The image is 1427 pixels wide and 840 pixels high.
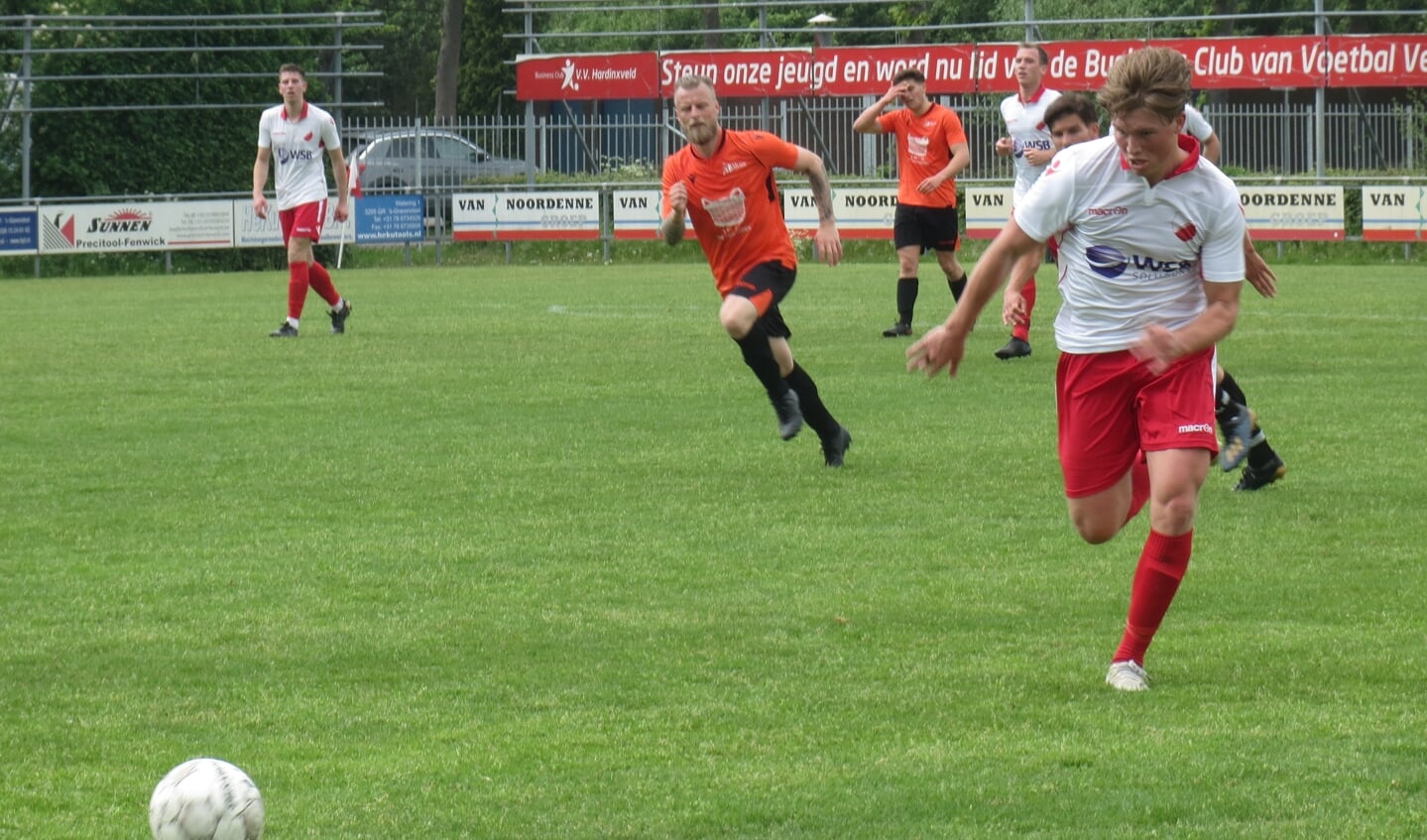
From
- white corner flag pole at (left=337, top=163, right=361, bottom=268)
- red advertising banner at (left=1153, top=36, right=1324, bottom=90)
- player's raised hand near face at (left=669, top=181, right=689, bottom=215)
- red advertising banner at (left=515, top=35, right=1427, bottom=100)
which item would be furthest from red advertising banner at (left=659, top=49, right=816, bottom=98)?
player's raised hand near face at (left=669, top=181, right=689, bottom=215)

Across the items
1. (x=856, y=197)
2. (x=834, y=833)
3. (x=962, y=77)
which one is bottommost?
(x=834, y=833)

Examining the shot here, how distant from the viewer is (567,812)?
4555mm

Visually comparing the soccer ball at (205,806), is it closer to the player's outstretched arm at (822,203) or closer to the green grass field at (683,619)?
the green grass field at (683,619)

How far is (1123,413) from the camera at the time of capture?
5844 millimetres

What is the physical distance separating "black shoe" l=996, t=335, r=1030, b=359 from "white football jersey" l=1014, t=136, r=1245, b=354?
8742mm

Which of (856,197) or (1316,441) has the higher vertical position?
(856,197)

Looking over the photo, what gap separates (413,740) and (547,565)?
7.89ft

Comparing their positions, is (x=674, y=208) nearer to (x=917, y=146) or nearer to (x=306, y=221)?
(x=917, y=146)

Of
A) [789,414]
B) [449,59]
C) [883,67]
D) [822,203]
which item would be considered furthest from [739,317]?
[449,59]

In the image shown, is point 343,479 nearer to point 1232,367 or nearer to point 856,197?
point 1232,367

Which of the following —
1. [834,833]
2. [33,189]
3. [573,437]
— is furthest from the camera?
[33,189]

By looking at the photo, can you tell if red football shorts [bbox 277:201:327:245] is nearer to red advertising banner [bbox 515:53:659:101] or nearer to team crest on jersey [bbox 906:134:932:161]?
team crest on jersey [bbox 906:134:932:161]

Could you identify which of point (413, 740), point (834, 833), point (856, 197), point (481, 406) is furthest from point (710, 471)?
point (856, 197)

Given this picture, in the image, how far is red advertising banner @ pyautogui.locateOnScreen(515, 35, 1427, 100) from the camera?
107ft
